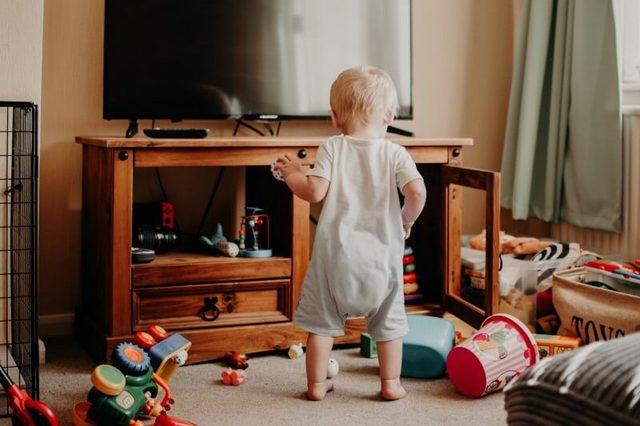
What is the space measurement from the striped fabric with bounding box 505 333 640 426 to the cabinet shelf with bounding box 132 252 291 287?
1.57 m

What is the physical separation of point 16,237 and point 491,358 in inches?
51.2

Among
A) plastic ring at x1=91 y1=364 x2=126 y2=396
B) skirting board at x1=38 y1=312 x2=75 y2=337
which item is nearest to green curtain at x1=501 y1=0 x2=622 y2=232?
skirting board at x1=38 y1=312 x2=75 y2=337

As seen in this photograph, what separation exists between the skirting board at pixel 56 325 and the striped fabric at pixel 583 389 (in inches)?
82.7

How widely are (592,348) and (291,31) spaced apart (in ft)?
6.83

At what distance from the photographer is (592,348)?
3.60 feet

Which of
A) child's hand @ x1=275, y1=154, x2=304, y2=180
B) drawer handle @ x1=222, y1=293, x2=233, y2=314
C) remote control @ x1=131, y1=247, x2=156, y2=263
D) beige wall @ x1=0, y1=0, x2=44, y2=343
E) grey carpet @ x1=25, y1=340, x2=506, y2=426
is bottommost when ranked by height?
grey carpet @ x1=25, y1=340, x2=506, y2=426

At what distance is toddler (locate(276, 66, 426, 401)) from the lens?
7.05ft

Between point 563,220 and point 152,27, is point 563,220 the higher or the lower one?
the lower one

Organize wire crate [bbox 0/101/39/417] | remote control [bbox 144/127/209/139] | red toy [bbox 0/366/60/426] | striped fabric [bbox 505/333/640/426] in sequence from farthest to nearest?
remote control [bbox 144/127/209/139] → wire crate [bbox 0/101/39/417] → red toy [bbox 0/366/60/426] → striped fabric [bbox 505/333/640/426]

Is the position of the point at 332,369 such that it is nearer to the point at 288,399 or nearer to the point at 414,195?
the point at 288,399

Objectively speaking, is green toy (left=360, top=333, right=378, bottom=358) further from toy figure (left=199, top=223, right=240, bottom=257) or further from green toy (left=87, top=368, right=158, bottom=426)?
green toy (left=87, top=368, right=158, bottom=426)

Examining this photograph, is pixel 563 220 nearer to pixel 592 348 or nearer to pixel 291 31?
pixel 291 31

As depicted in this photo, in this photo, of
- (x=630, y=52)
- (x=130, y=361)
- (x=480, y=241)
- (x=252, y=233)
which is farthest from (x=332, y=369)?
(x=630, y=52)

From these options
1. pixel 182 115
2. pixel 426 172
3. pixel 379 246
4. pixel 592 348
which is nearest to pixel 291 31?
pixel 182 115
